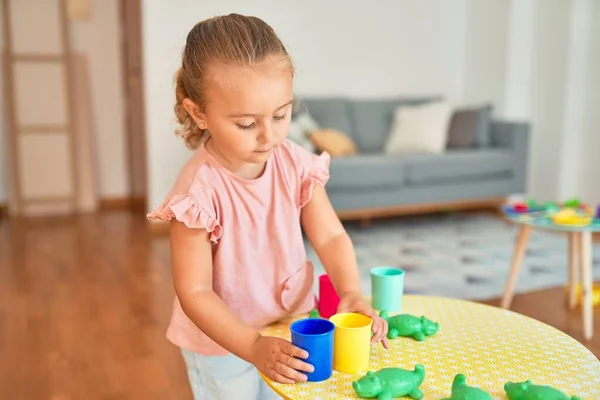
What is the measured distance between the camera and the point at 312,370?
82 centimetres

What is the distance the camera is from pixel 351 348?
0.86 m

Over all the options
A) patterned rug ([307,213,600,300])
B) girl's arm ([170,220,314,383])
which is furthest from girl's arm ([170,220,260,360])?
patterned rug ([307,213,600,300])

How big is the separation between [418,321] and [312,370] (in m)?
0.26

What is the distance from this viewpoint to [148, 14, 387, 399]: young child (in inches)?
36.3

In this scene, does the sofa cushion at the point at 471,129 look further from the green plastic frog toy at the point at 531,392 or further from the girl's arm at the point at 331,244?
the green plastic frog toy at the point at 531,392

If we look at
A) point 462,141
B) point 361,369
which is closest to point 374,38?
point 462,141

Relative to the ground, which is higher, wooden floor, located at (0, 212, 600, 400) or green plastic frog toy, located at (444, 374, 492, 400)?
green plastic frog toy, located at (444, 374, 492, 400)

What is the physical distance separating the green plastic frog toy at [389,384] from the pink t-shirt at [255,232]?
323 millimetres

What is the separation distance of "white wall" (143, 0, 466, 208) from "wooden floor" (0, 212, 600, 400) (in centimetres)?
80

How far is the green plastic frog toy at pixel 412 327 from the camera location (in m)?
0.99

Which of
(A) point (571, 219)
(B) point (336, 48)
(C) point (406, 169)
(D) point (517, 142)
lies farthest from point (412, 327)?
(B) point (336, 48)

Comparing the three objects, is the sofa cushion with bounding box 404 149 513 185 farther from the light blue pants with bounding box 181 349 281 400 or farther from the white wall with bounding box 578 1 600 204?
the light blue pants with bounding box 181 349 281 400

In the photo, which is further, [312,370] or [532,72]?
[532,72]

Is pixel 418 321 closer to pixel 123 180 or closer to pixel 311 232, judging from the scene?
pixel 311 232
